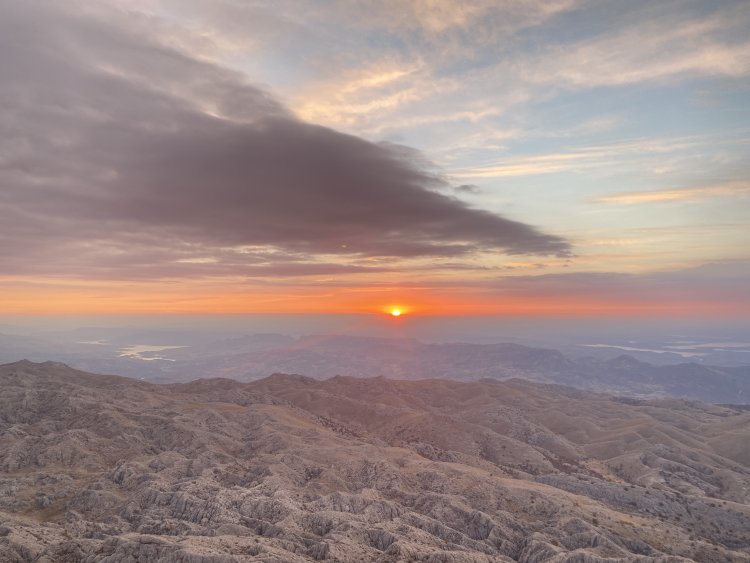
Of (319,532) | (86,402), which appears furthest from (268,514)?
(86,402)

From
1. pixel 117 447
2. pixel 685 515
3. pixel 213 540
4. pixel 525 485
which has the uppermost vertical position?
pixel 213 540

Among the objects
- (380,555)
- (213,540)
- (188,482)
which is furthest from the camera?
(188,482)

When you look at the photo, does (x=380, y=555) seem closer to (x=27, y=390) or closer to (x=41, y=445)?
(x=41, y=445)

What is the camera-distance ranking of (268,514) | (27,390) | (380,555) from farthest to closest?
1. (27,390)
2. (268,514)
3. (380,555)

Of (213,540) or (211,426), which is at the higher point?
(213,540)

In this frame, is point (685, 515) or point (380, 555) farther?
point (685, 515)

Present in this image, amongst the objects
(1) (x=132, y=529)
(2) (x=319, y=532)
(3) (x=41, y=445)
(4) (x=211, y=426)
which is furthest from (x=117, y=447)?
(2) (x=319, y=532)
